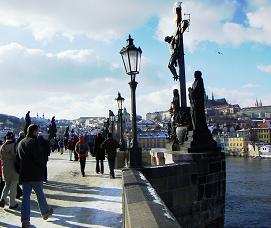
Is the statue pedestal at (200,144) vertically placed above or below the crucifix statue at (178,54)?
below

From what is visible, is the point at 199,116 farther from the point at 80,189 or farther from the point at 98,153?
the point at 98,153

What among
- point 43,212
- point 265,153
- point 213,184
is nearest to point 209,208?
point 213,184

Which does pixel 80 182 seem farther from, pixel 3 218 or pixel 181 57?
pixel 181 57

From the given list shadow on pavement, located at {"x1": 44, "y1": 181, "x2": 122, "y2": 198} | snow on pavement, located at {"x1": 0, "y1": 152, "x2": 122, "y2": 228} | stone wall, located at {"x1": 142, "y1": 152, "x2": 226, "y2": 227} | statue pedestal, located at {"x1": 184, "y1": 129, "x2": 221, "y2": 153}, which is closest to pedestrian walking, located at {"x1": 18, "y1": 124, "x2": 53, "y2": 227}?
snow on pavement, located at {"x1": 0, "y1": 152, "x2": 122, "y2": 228}

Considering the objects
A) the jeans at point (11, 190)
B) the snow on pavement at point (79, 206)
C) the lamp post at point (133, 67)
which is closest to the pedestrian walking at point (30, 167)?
the snow on pavement at point (79, 206)

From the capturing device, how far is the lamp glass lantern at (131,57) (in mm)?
9250

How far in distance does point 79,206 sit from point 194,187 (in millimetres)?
3578

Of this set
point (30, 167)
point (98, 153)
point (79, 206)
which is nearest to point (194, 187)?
point (79, 206)

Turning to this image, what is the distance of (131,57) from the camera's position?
9297mm

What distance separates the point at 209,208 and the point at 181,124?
3677 mm

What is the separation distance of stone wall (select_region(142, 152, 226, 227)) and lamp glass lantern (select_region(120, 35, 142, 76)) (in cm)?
196

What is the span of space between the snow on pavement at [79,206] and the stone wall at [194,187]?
1040mm

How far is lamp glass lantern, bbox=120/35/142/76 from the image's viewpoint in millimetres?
9250

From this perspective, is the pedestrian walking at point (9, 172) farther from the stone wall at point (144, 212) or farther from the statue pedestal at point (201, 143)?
the statue pedestal at point (201, 143)
